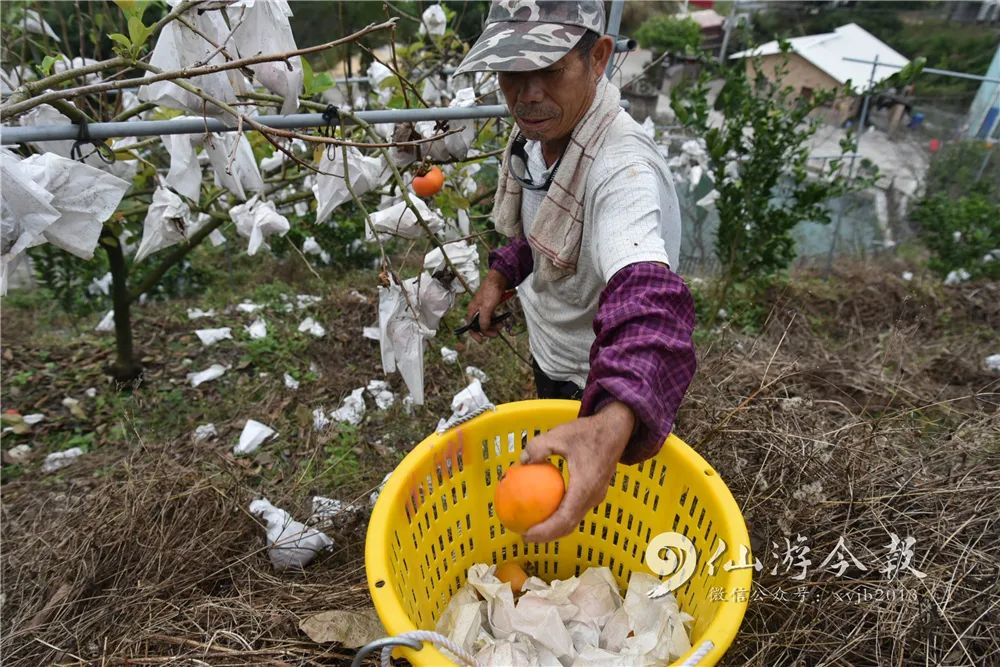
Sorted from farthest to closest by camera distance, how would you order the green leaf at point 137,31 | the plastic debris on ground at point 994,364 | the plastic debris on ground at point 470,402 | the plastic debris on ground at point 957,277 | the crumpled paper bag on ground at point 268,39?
the plastic debris on ground at point 957,277 → the plastic debris on ground at point 994,364 → the plastic debris on ground at point 470,402 → the crumpled paper bag on ground at point 268,39 → the green leaf at point 137,31

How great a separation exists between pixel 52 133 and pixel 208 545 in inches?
48.2

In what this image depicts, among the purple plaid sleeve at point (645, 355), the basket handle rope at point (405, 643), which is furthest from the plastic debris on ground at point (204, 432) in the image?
the purple plaid sleeve at point (645, 355)

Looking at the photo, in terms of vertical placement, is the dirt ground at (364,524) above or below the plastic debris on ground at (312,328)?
above

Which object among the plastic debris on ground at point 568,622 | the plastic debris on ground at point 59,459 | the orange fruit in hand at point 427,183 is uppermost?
the orange fruit in hand at point 427,183

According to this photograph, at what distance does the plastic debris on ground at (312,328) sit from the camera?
135 inches

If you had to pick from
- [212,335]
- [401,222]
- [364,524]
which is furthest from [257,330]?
[401,222]

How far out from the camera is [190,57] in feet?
4.82

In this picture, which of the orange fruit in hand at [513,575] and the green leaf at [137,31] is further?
the orange fruit in hand at [513,575]

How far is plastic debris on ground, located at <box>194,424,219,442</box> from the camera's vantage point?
2654 mm

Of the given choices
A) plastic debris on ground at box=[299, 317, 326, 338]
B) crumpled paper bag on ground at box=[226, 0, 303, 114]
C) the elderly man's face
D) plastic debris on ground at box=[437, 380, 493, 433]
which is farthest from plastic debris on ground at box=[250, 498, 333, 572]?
plastic debris on ground at box=[299, 317, 326, 338]

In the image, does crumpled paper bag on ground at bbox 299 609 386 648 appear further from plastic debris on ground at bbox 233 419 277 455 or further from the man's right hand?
plastic debris on ground at bbox 233 419 277 455

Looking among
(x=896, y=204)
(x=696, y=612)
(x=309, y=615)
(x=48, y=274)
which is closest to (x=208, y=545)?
(x=309, y=615)

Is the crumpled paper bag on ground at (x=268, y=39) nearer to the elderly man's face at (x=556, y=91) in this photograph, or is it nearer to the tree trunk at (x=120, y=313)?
the elderly man's face at (x=556, y=91)

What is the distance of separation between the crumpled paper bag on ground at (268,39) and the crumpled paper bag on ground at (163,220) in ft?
2.01
